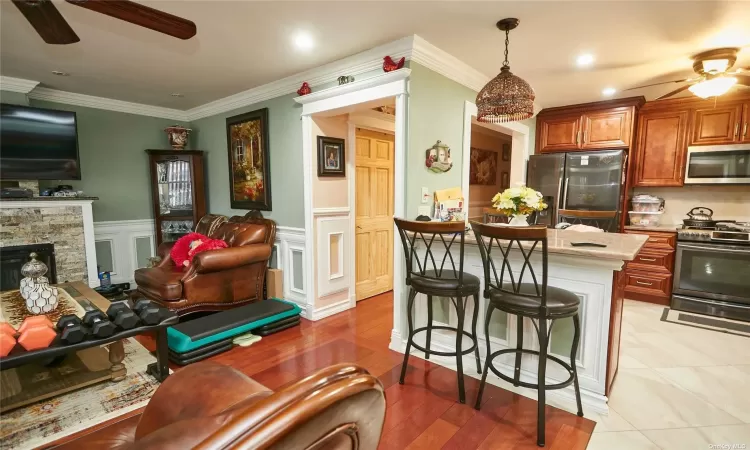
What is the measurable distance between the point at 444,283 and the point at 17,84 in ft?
15.2

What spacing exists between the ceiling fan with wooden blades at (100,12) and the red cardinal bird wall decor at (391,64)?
4.49 feet

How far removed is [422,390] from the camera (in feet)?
7.51

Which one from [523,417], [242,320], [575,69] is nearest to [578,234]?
[523,417]

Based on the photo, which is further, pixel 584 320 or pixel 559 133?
pixel 559 133

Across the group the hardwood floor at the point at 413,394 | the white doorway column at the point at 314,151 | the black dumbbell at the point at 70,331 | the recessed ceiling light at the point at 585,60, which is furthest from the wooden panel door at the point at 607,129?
the black dumbbell at the point at 70,331

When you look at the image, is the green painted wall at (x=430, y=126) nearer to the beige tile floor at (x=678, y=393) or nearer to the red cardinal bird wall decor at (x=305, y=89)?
the red cardinal bird wall decor at (x=305, y=89)

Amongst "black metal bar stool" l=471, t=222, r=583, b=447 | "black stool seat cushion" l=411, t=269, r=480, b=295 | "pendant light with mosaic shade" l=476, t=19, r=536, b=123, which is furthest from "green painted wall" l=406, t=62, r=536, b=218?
"black metal bar stool" l=471, t=222, r=583, b=447

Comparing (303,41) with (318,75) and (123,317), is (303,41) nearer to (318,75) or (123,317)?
(318,75)

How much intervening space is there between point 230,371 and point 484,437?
1.39 meters

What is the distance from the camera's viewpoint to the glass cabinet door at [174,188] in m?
4.73

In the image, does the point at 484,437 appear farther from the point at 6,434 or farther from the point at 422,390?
the point at 6,434

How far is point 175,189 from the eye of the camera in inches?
189

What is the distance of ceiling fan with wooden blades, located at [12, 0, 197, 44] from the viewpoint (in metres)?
1.51

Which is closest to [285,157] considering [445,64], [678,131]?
[445,64]
